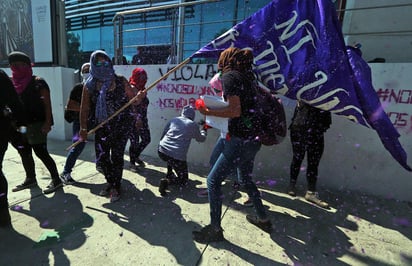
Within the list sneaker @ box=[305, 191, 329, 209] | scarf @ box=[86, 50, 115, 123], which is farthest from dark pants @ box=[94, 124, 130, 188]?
sneaker @ box=[305, 191, 329, 209]

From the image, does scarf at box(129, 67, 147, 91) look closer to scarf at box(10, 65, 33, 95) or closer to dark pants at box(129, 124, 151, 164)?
dark pants at box(129, 124, 151, 164)

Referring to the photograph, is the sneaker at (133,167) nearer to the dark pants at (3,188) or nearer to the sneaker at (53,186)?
the sneaker at (53,186)

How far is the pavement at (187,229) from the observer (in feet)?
6.88

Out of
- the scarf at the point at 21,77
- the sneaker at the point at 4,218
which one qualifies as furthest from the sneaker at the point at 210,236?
the scarf at the point at 21,77

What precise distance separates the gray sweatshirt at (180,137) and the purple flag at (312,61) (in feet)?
3.77

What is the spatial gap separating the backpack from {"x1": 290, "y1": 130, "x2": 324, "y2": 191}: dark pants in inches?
37.3

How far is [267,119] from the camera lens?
2162 mm

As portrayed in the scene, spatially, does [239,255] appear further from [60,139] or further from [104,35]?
[104,35]

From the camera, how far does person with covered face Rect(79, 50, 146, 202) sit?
8.95 ft

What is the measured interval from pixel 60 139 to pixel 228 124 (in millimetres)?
5399

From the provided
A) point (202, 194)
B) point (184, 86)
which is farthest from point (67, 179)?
point (184, 86)

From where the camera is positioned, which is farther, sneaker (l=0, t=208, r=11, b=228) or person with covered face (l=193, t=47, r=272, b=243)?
sneaker (l=0, t=208, r=11, b=228)

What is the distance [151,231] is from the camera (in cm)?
243

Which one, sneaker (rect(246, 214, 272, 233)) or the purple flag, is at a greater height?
the purple flag
